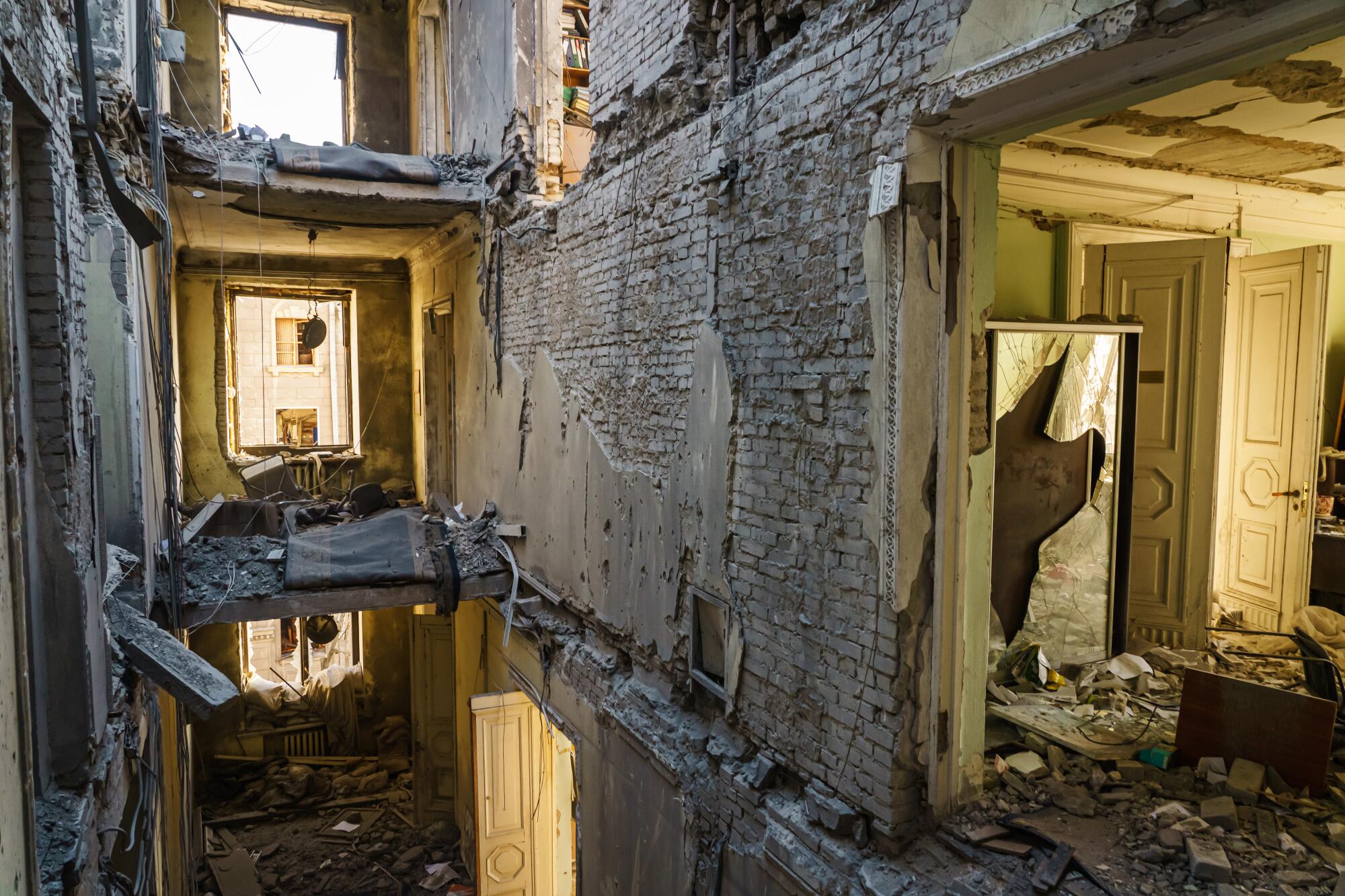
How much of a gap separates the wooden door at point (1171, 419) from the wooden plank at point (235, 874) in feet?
27.7

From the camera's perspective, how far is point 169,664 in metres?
4.37

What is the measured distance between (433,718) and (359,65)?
866 cm

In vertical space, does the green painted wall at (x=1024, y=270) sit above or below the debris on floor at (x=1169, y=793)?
above

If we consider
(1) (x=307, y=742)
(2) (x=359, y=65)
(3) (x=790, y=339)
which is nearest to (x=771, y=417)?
(3) (x=790, y=339)

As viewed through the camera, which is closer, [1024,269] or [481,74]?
[1024,269]

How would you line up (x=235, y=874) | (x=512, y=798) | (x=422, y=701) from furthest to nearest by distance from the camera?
(x=422, y=701) → (x=235, y=874) → (x=512, y=798)

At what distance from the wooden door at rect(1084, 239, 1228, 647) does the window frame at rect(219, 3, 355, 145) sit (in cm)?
999

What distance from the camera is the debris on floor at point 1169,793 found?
2.97 metres

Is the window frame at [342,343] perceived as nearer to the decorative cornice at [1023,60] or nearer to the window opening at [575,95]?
the window opening at [575,95]

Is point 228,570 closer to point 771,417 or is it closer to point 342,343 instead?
point 771,417

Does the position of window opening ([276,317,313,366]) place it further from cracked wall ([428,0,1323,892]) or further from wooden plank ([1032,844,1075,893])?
wooden plank ([1032,844,1075,893])

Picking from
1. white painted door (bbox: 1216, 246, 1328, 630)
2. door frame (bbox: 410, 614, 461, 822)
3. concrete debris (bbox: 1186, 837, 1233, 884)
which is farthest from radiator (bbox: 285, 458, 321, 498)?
concrete debris (bbox: 1186, 837, 1233, 884)

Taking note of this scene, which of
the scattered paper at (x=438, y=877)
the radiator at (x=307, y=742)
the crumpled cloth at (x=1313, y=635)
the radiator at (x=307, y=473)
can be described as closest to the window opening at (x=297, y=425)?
the radiator at (x=307, y=473)

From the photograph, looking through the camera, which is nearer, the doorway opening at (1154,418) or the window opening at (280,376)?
the doorway opening at (1154,418)
